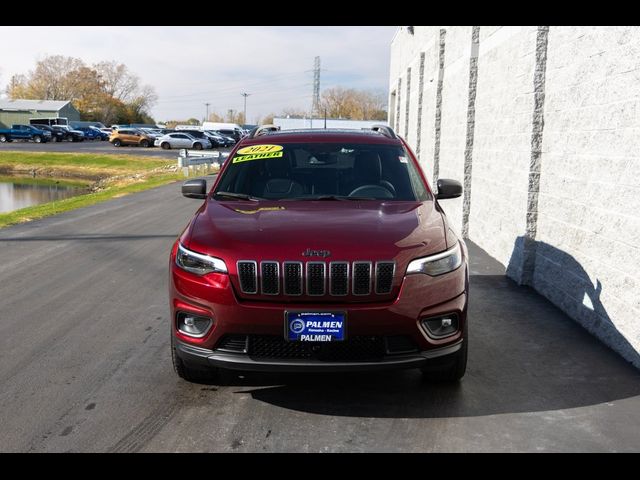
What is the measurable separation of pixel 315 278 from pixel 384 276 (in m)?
0.42

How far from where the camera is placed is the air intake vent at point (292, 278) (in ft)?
13.4

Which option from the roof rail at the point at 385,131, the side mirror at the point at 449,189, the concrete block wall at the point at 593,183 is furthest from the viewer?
the roof rail at the point at 385,131

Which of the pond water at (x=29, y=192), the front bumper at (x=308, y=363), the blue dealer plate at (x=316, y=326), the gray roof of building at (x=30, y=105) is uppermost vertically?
the gray roof of building at (x=30, y=105)

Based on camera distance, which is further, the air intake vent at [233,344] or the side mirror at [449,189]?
the side mirror at [449,189]

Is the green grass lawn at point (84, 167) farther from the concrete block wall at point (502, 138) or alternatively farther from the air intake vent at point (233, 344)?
the air intake vent at point (233, 344)

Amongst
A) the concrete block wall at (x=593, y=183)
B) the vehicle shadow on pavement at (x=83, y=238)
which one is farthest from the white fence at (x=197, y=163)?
the concrete block wall at (x=593, y=183)

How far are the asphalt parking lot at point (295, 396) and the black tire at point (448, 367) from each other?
0.08 metres

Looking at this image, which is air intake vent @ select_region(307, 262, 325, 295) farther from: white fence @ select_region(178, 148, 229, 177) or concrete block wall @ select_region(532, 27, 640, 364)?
white fence @ select_region(178, 148, 229, 177)

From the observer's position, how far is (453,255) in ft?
14.4

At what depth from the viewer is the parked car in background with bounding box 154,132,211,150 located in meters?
56.4

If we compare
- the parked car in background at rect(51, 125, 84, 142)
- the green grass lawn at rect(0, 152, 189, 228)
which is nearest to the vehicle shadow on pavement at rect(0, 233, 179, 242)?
the green grass lawn at rect(0, 152, 189, 228)

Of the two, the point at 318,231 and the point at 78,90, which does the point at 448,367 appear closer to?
the point at 318,231
